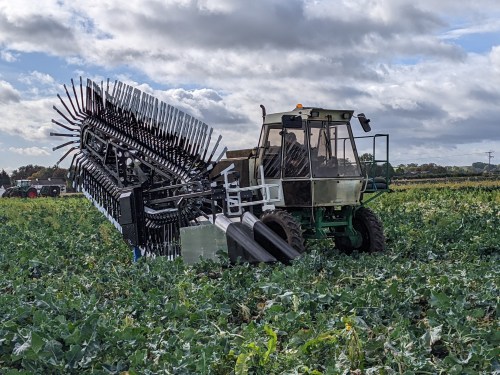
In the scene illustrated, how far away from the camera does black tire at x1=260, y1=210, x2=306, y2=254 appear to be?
985cm

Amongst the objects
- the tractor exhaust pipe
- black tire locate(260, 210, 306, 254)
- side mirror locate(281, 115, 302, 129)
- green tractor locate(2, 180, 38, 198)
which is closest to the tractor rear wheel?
green tractor locate(2, 180, 38, 198)

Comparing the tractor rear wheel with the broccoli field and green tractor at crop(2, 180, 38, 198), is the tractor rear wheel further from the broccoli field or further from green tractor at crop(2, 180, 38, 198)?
the broccoli field

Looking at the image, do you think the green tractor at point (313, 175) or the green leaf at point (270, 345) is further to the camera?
the green tractor at point (313, 175)

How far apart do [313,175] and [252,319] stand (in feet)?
14.0

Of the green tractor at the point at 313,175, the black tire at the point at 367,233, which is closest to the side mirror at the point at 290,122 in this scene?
the green tractor at the point at 313,175

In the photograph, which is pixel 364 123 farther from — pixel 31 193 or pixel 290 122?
pixel 31 193

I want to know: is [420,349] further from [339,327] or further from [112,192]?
[112,192]

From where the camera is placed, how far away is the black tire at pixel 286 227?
9852 mm

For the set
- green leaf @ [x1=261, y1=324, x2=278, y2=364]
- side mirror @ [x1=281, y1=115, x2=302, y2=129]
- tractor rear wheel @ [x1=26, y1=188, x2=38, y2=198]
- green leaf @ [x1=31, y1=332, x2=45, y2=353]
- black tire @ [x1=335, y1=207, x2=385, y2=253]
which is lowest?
green leaf @ [x1=261, y1=324, x2=278, y2=364]

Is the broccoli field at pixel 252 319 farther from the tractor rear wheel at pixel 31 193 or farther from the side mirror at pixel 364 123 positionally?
the tractor rear wheel at pixel 31 193

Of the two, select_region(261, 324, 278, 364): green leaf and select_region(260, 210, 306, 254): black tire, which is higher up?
select_region(260, 210, 306, 254): black tire

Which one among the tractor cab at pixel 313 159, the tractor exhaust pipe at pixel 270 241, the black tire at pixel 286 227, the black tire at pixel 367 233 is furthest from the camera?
the black tire at pixel 367 233

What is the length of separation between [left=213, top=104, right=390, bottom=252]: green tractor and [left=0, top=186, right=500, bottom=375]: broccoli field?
60.8 inches

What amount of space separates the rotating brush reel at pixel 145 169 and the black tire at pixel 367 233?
2.61 meters
